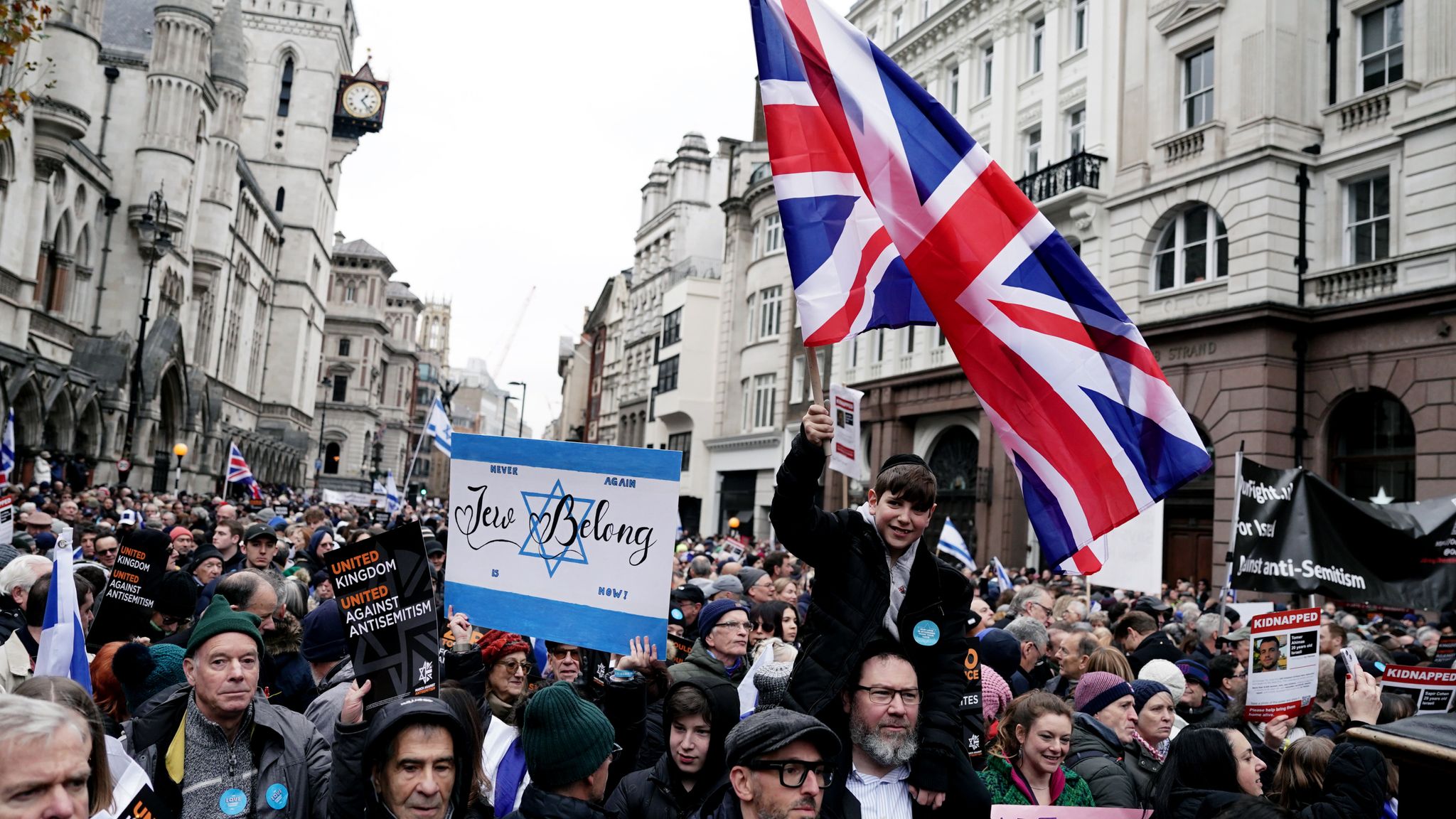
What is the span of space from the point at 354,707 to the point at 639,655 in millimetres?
1585

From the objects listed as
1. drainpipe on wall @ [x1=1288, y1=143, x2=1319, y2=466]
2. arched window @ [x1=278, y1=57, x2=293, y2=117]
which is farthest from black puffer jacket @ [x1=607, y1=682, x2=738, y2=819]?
arched window @ [x1=278, y1=57, x2=293, y2=117]

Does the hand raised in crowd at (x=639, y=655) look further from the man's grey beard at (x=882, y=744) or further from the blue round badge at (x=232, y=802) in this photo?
the blue round badge at (x=232, y=802)

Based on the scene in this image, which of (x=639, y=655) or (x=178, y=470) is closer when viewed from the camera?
(x=639, y=655)

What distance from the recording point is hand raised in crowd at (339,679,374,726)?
414 cm

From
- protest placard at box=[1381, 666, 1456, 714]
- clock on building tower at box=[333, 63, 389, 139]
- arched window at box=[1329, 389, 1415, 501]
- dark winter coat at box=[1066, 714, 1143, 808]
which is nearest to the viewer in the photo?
dark winter coat at box=[1066, 714, 1143, 808]

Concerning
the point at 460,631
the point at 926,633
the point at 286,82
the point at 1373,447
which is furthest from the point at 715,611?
the point at 286,82

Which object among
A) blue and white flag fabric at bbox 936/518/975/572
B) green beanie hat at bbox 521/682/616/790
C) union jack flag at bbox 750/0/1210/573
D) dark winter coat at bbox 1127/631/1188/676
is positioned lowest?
green beanie hat at bbox 521/682/616/790

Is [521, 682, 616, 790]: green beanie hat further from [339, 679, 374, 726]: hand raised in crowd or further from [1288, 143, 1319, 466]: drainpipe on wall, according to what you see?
[1288, 143, 1319, 466]: drainpipe on wall

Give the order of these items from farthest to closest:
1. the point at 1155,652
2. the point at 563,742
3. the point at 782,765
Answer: the point at 1155,652, the point at 563,742, the point at 782,765

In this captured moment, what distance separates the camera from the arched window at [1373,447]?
19.8 m

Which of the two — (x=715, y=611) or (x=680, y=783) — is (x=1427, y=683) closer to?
(x=715, y=611)

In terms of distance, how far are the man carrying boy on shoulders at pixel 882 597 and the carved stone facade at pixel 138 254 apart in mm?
19357

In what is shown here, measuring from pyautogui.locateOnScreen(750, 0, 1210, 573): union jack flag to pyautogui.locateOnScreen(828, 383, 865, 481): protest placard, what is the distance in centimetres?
63

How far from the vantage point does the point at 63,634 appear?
4938 millimetres
